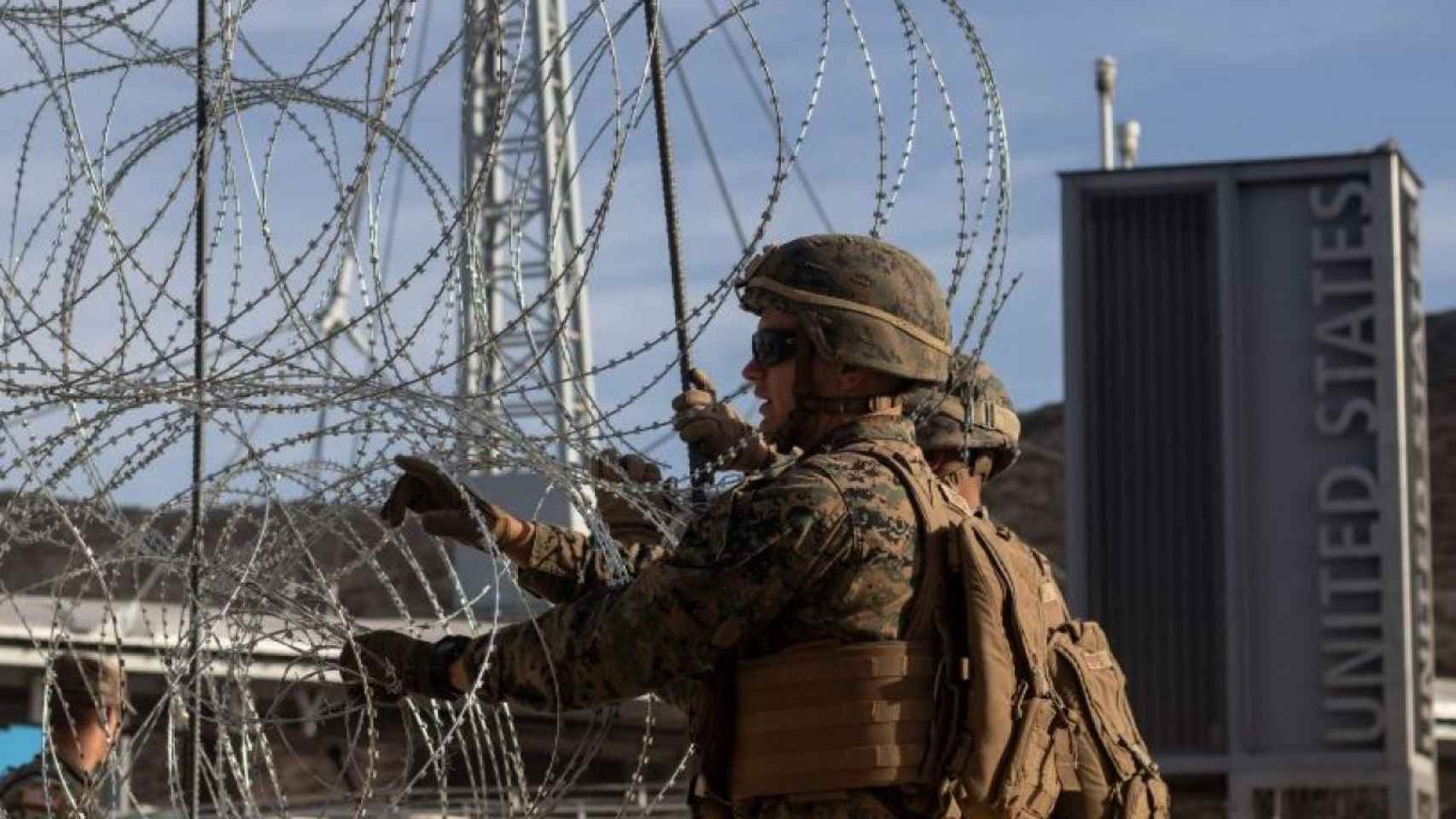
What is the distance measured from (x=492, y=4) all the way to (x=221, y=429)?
908 mm

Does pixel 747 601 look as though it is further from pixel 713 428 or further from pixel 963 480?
pixel 963 480

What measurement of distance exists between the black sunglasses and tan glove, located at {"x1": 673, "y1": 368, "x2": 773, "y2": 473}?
92 cm

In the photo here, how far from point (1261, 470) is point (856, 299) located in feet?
49.5

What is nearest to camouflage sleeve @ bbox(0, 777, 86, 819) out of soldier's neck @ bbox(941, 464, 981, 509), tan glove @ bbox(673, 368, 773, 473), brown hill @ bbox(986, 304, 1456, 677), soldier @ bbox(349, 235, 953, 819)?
tan glove @ bbox(673, 368, 773, 473)

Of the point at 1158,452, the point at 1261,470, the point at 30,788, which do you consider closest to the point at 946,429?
the point at 30,788

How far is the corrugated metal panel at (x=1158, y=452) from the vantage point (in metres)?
19.6

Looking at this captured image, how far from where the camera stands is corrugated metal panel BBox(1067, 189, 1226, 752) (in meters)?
19.6

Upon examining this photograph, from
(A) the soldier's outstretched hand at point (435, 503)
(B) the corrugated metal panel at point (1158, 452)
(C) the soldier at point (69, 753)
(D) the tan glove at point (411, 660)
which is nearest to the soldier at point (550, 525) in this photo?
(A) the soldier's outstretched hand at point (435, 503)

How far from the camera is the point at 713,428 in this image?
594 centimetres

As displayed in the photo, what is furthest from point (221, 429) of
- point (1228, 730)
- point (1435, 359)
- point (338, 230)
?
point (1435, 359)

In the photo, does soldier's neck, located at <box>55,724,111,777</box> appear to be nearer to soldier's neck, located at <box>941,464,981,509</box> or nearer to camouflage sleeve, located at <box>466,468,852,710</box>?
soldier's neck, located at <box>941,464,981,509</box>

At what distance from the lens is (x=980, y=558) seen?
468cm

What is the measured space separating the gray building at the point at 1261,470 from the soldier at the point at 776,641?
14.6 m

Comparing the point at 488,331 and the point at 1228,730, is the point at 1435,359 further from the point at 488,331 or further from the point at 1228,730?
the point at 488,331
